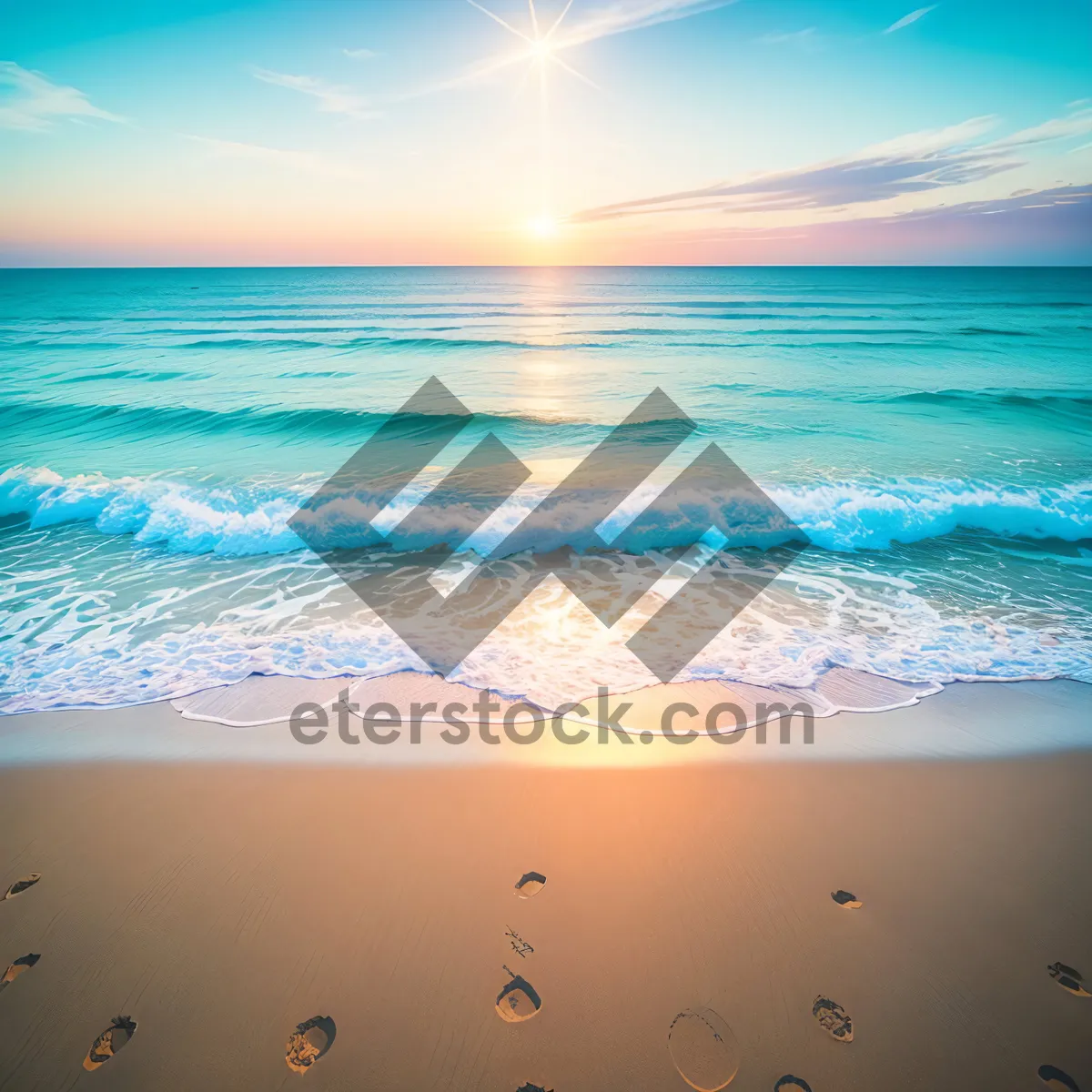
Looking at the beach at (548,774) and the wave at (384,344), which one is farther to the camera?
the wave at (384,344)

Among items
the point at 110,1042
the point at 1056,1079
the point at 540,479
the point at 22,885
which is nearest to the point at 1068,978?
the point at 1056,1079

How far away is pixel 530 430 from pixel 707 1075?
38.0ft

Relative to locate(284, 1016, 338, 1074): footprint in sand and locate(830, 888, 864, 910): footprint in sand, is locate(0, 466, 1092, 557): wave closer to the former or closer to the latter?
locate(830, 888, 864, 910): footprint in sand

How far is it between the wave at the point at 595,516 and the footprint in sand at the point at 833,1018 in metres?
5.59

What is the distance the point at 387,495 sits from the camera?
9047 millimetres

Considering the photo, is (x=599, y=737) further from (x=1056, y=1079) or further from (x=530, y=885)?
(x=1056, y=1079)

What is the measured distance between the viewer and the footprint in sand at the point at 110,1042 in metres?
2.28


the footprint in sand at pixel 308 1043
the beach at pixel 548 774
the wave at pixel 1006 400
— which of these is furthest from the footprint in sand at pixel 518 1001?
the wave at pixel 1006 400

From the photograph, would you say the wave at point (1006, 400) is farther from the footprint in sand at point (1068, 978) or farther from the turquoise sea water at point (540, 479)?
the footprint in sand at point (1068, 978)

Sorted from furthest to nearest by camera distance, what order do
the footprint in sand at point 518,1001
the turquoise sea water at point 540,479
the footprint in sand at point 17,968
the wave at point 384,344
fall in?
the wave at point 384,344 → the turquoise sea water at point 540,479 → the footprint in sand at point 17,968 → the footprint in sand at point 518,1001

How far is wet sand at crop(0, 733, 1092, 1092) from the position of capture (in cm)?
229

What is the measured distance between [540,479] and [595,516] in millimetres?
2049

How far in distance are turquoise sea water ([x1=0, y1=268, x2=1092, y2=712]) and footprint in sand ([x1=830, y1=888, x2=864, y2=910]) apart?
1.94 m

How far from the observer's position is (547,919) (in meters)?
2.77
